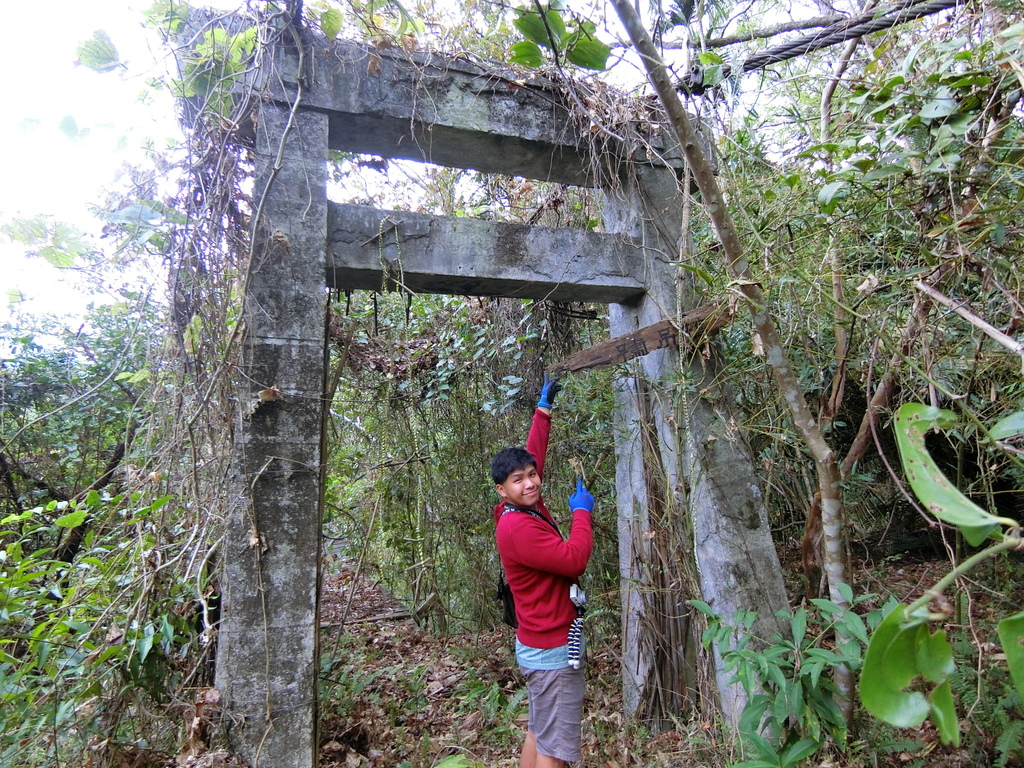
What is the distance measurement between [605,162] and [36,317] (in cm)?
524

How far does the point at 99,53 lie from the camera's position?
271 centimetres

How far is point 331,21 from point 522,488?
8.24 ft

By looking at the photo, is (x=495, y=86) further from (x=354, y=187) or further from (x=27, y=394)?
(x=27, y=394)

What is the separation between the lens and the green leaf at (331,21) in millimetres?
2792

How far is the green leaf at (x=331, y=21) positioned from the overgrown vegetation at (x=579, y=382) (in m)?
0.02

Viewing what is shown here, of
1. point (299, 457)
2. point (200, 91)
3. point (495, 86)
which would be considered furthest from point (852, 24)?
point (299, 457)

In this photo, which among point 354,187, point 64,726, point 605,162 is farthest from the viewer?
point 354,187

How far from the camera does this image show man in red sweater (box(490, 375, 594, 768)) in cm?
267

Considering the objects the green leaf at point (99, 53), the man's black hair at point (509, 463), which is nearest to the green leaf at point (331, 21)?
the green leaf at point (99, 53)

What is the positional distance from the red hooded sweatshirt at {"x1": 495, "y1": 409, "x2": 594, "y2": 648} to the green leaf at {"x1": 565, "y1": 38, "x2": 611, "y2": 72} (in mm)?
2427

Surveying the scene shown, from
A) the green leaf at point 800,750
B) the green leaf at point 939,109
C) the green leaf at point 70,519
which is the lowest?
the green leaf at point 800,750

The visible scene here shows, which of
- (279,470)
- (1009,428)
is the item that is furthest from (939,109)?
(279,470)

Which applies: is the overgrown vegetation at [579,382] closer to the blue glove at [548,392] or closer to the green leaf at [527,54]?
the green leaf at [527,54]

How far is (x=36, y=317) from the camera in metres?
5.16
